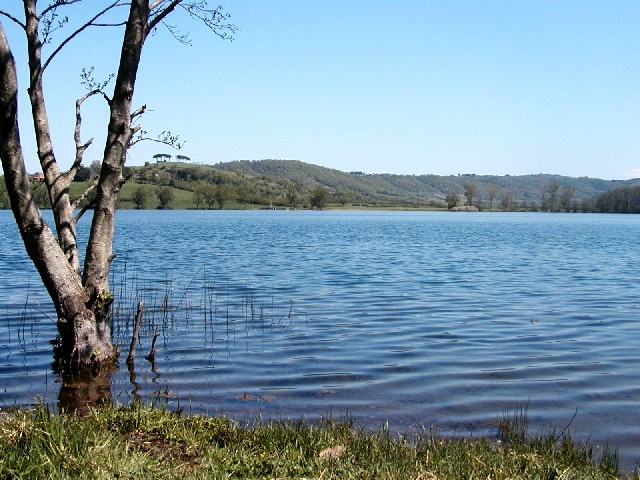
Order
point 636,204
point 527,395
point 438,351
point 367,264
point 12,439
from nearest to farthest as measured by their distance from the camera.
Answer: point 12,439 → point 527,395 → point 438,351 → point 367,264 → point 636,204

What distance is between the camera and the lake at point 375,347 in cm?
951

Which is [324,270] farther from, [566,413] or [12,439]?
[12,439]

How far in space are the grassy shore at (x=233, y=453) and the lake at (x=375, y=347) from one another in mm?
1760

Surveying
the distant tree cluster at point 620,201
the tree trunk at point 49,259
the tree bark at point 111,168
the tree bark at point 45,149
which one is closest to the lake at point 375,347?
the tree trunk at point 49,259

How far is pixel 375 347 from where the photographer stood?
13.6 metres

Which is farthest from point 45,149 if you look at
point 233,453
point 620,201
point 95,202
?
point 620,201

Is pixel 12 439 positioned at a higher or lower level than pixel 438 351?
higher

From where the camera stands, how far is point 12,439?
18.0 ft

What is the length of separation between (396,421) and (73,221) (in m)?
5.89

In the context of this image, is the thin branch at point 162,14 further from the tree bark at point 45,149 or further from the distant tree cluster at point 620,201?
the distant tree cluster at point 620,201

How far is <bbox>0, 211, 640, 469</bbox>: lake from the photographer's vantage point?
9.51 m

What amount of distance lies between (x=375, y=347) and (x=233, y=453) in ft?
26.2

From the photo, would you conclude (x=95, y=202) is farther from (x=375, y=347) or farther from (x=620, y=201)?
(x=620, y=201)

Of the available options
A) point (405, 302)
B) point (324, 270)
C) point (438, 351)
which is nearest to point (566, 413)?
point (438, 351)
